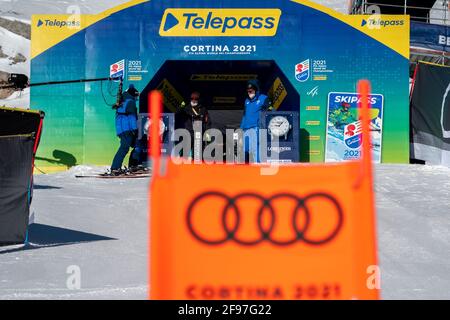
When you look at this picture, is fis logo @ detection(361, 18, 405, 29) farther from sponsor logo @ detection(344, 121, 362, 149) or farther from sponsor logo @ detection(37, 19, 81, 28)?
sponsor logo @ detection(37, 19, 81, 28)

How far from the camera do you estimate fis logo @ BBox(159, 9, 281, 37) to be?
15719mm

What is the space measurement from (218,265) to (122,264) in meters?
3.74

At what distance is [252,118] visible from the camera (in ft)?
46.9

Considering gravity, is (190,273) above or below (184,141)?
below

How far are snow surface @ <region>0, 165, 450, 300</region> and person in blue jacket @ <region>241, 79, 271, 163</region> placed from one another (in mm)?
2749

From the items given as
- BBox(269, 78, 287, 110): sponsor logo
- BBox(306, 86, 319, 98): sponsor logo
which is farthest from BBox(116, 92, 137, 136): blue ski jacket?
BBox(269, 78, 287, 110): sponsor logo

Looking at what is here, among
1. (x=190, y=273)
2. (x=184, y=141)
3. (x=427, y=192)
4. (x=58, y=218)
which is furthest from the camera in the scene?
(x=184, y=141)

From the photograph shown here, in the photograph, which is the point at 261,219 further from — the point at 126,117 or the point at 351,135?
the point at 351,135

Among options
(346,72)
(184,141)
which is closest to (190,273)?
(184,141)

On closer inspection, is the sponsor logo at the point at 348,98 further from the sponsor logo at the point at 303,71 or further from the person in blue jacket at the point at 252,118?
the person in blue jacket at the point at 252,118

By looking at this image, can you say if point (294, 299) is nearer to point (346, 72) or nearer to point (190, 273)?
point (190, 273)

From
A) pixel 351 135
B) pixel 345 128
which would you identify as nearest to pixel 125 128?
pixel 345 128

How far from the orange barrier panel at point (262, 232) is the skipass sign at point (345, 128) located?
41.1 feet

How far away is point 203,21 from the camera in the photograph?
15.8 metres
